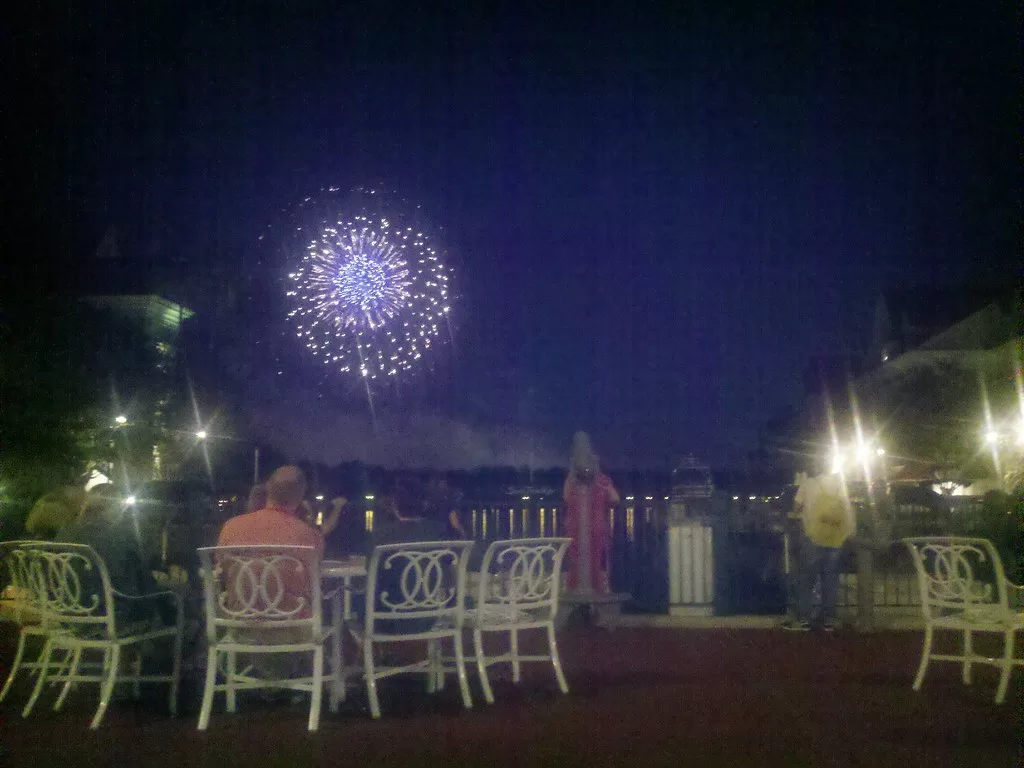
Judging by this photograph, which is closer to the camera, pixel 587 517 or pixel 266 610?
pixel 266 610

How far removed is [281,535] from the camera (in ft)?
19.0

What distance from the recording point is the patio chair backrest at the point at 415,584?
18.8ft

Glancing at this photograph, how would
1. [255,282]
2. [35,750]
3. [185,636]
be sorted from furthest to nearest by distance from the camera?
[255,282], [185,636], [35,750]

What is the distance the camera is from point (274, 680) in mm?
5535

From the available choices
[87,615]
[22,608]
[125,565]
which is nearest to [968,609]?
[125,565]

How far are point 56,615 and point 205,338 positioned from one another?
21.6 meters

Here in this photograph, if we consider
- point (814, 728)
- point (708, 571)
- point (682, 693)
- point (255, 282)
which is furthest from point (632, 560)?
point (255, 282)

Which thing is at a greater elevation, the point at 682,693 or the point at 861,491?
the point at 861,491

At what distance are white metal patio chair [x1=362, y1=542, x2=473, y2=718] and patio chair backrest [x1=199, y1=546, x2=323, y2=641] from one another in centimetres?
36

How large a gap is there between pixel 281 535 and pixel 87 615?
1.29 meters

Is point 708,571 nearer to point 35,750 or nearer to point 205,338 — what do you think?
point 35,750

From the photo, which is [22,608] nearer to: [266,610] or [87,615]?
[87,615]

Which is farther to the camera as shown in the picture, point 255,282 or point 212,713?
point 255,282

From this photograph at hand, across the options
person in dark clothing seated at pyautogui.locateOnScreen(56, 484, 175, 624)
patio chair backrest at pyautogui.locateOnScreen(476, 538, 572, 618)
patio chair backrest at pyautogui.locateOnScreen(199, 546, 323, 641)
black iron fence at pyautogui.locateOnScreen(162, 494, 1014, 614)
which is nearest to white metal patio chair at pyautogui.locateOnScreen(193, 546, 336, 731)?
patio chair backrest at pyautogui.locateOnScreen(199, 546, 323, 641)
